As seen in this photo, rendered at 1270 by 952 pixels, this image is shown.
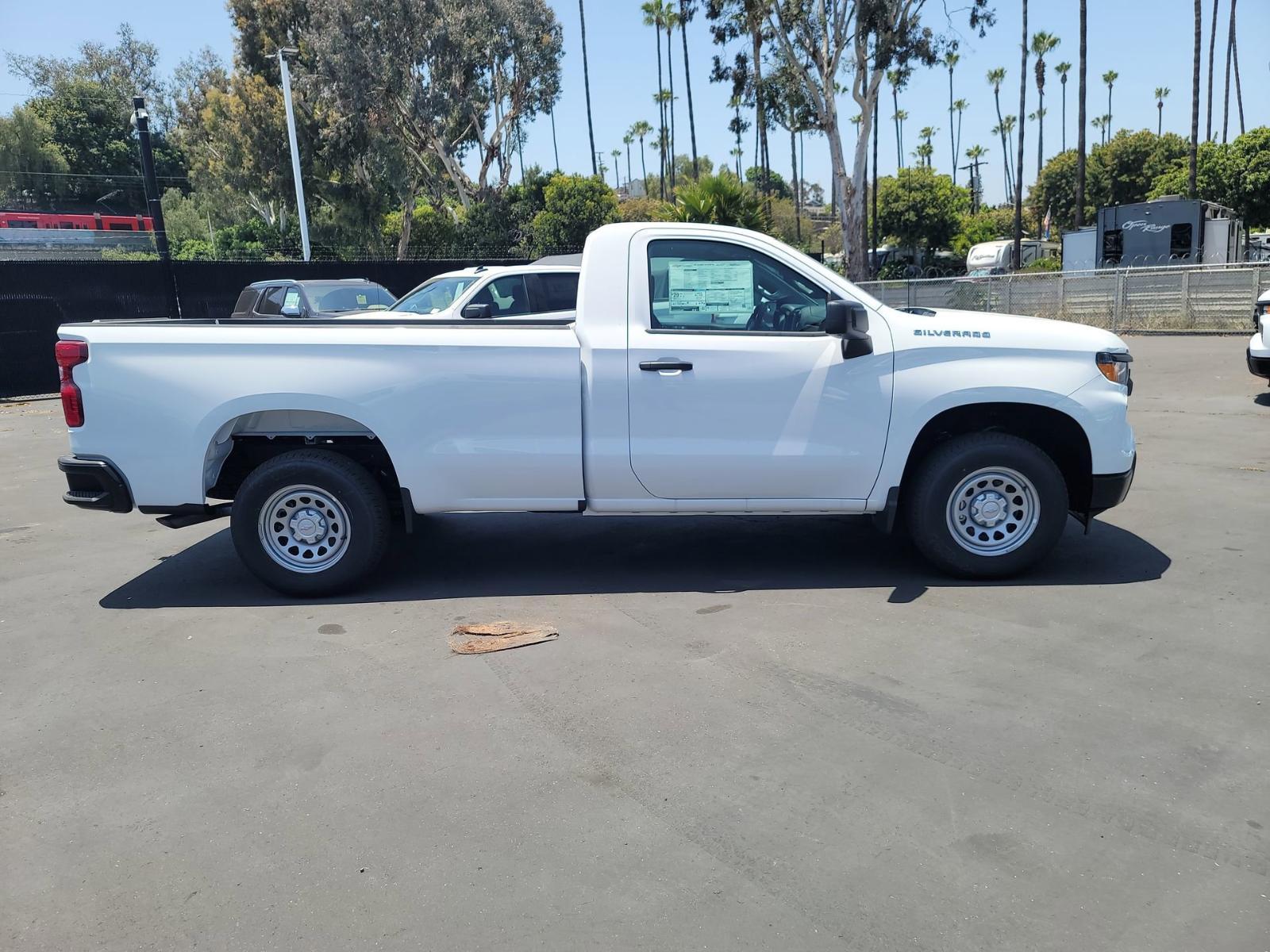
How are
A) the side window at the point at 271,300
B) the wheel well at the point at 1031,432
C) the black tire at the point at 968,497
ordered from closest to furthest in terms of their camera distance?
the black tire at the point at 968,497 < the wheel well at the point at 1031,432 < the side window at the point at 271,300

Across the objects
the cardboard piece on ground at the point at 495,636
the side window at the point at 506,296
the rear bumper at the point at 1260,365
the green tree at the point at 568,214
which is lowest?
the cardboard piece on ground at the point at 495,636

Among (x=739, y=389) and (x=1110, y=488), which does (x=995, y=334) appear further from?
(x=739, y=389)

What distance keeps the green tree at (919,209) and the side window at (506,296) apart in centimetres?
5599

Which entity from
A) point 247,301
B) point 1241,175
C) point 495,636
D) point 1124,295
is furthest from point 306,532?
point 1241,175

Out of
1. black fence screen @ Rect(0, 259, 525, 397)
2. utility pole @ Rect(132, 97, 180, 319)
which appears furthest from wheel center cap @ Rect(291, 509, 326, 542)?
utility pole @ Rect(132, 97, 180, 319)

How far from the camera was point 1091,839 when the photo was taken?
3.07 metres

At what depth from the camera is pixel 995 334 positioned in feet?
17.7

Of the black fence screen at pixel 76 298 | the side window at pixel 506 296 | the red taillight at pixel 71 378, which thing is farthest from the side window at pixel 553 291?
the black fence screen at pixel 76 298

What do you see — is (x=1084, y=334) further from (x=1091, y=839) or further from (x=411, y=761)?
(x=411, y=761)

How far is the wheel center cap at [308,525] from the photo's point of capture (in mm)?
5566

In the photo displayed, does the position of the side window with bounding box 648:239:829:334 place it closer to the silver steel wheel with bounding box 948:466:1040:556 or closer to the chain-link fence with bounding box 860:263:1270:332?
the silver steel wheel with bounding box 948:466:1040:556

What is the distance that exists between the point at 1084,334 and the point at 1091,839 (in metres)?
3.23

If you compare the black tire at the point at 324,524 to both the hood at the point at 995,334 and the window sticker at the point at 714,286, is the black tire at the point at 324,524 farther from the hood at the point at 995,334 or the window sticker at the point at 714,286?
the hood at the point at 995,334

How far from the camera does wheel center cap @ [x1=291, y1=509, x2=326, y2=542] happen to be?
5566mm
